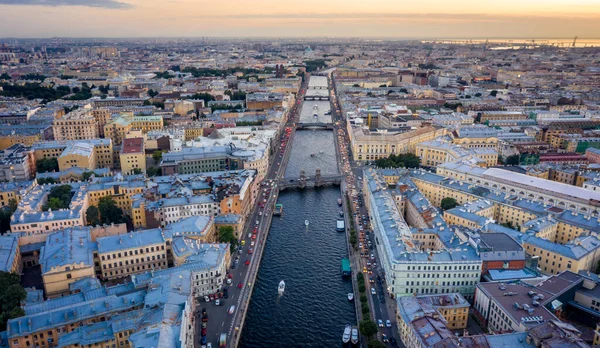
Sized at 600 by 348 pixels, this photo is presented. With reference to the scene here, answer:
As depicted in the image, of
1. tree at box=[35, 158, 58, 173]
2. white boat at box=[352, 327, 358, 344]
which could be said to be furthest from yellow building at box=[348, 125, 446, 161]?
tree at box=[35, 158, 58, 173]

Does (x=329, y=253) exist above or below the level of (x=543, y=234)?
below

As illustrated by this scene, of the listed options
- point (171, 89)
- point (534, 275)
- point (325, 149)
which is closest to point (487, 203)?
point (534, 275)

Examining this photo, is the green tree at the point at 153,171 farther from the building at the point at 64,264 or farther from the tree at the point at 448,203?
the tree at the point at 448,203

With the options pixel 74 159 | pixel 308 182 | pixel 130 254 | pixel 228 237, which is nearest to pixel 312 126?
pixel 308 182

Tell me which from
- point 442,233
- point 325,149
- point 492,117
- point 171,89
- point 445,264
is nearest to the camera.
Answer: point 445,264

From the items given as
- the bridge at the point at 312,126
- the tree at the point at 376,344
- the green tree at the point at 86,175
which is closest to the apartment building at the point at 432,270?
the tree at the point at 376,344

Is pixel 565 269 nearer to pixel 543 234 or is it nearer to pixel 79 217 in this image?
pixel 543 234
